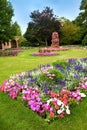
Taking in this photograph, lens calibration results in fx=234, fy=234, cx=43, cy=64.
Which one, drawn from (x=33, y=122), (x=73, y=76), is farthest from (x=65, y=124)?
(x=73, y=76)

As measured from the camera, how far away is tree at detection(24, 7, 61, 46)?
54.4 m

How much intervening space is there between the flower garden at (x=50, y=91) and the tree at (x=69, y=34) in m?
46.2

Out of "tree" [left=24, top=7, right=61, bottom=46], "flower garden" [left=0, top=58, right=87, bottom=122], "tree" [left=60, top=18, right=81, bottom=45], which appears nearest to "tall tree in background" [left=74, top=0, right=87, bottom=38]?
"tree" [left=60, top=18, right=81, bottom=45]

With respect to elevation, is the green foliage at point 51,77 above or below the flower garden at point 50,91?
above

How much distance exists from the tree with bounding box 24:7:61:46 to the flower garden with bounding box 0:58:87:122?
152 feet

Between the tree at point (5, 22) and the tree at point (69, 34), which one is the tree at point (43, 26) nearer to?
the tree at point (69, 34)

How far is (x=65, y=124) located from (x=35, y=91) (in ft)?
5.25

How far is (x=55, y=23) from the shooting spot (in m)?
54.2

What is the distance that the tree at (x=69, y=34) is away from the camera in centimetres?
5406

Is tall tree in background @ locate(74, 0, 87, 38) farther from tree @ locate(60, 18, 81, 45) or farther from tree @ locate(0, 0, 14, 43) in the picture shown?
tree @ locate(0, 0, 14, 43)

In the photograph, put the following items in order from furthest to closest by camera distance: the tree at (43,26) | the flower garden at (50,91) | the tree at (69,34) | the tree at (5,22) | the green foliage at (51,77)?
the tree at (43,26), the tree at (69,34), the tree at (5,22), the green foliage at (51,77), the flower garden at (50,91)

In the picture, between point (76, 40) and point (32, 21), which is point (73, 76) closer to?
point (76, 40)

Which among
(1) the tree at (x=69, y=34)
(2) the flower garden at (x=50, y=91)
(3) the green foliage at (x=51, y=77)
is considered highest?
(1) the tree at (x=69, y=34)

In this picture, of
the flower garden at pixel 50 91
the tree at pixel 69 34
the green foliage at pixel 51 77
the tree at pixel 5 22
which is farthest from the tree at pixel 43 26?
the green foliage at pixel 51 77
